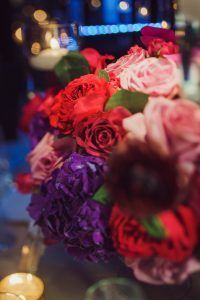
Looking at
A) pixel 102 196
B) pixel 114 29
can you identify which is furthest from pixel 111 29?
pixel 102 196

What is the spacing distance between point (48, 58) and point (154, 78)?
54 cm

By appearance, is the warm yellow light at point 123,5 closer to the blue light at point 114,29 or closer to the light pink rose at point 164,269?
the blue light at point 114,29

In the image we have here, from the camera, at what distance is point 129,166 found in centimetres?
43

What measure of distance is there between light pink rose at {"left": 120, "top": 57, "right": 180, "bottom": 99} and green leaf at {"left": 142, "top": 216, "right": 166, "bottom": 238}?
0.16 meters

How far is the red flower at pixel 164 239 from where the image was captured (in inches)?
16.7

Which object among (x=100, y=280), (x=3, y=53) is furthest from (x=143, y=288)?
(x=3, y=53)

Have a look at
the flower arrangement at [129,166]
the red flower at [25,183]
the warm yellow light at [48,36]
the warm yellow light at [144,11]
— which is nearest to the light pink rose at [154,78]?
the flower arrangement at [129,166]

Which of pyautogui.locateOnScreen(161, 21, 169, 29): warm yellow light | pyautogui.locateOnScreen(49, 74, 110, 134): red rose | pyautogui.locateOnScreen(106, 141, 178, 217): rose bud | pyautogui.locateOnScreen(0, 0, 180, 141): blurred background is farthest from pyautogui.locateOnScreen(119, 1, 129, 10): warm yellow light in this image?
pyautogui.locateOnScreen(106, 141, 178, 217): rose bud

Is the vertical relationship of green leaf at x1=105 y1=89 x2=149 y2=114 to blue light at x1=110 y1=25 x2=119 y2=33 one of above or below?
below

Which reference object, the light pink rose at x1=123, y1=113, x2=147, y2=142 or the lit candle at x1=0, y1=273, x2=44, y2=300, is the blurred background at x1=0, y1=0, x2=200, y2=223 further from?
the lit candle at x1=0, y1=273, x2=44, y2=300

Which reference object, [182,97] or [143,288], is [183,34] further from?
[143,288]

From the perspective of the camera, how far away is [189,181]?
0.42 meters

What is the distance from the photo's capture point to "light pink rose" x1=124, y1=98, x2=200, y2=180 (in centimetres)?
42

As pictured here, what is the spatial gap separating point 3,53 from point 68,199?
6.48ft
